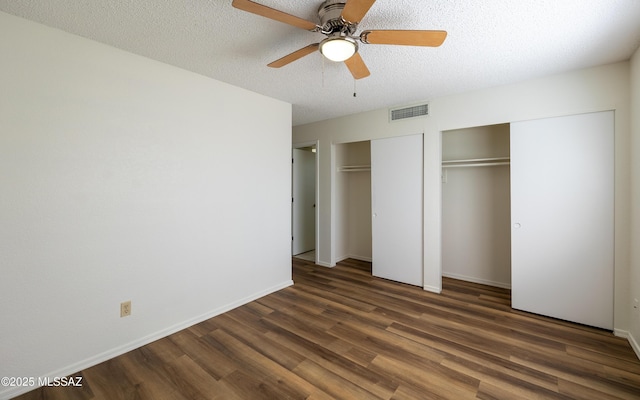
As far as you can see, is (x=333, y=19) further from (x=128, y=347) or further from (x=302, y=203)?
(x=302, y=203)

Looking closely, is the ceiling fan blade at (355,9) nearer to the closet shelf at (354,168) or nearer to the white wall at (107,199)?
the white wall at (107,199)

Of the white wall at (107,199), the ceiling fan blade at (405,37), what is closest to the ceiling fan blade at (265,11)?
the ceiling fan blade at (405,37)

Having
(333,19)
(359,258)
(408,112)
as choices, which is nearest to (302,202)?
(359,258)

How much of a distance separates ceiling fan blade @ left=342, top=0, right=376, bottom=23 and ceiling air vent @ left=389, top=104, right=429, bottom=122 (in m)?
2.24

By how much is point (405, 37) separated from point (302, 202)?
4.13 m

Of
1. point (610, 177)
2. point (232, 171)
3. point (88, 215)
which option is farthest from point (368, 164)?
point (88, 215)

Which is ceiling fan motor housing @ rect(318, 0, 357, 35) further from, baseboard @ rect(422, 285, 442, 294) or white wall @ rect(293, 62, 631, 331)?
baseboard @ rect(422, 285, 442, 294)

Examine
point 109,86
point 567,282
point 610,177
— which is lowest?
point 567,282

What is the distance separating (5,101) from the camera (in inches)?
68.7

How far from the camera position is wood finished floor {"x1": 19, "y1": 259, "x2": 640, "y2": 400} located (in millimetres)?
1790

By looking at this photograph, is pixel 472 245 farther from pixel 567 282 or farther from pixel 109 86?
pixel 109 86

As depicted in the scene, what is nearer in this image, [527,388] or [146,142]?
[527,388]

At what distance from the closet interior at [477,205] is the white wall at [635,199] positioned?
1.13 metres

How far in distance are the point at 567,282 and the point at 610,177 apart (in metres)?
1.06
